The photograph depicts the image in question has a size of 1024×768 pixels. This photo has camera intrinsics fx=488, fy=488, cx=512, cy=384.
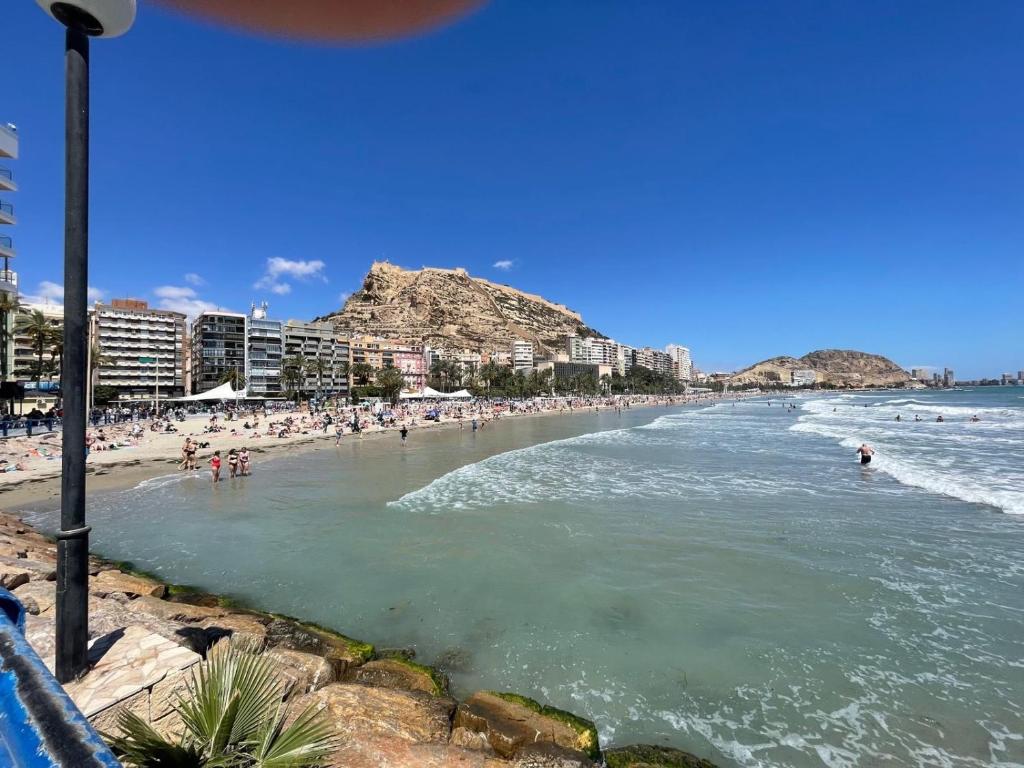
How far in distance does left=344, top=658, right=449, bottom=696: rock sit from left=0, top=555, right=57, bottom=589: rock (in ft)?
15.0

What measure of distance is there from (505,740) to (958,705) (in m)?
4.91

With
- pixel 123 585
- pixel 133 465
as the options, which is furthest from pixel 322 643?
pixel 133 465

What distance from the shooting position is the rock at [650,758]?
13.9 ft

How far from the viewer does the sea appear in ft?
16.7

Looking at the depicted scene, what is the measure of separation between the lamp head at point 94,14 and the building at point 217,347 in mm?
102611

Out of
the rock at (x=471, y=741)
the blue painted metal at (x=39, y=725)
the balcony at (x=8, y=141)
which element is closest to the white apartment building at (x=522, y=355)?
the balcony at (x=8, y=141)

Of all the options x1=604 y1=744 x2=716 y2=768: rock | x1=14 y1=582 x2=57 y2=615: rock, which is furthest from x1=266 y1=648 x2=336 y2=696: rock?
x1=604 y1=744 x2=716 y2=768: rock

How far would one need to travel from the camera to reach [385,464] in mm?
23281

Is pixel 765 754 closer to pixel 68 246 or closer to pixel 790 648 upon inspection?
pixel 790 648

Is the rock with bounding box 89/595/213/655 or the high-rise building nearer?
the rock with bounding box 89/595/213/655

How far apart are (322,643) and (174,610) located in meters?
2.00

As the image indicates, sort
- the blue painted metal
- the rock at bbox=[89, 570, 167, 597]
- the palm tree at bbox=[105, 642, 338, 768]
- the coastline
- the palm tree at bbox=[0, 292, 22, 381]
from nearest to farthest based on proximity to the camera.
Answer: the blue painted metal < the palm tree at bbox=[105, 642, 338, 768] < the rock at bbox=[89, 570, 167, 597] < the coastline < the palm tree at bbox=[0, 292, 22, 381]

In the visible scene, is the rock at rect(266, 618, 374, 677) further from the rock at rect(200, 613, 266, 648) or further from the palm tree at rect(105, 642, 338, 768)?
the palm tree at rect(105, 642, 338, 768)

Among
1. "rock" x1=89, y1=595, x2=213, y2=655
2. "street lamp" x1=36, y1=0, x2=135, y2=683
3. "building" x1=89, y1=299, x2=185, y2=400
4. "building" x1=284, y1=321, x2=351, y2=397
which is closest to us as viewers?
"street lamp" x1=36, y1=0, x2=135, y2=683
